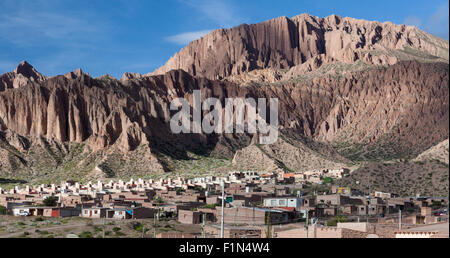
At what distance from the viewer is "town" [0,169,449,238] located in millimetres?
41219

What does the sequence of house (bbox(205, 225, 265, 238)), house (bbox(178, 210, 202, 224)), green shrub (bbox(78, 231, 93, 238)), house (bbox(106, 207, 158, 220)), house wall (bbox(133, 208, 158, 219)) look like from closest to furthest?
1. house (bbox(205, 225, 265, 238))
2. green shrub (bbox(78, 231, 93, 238))
3. house (bbox(178, 210, 202, 224))
4. house (bbox(106, 207, 158, 220))
5. house wall (bbox(133, 208, 158, 219))

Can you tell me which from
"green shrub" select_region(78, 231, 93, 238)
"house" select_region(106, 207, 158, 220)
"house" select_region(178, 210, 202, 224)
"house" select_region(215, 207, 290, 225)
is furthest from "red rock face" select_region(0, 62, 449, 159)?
"green shrub" select_region(78, 231, 93, 238)

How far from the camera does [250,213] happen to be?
56.2 metres

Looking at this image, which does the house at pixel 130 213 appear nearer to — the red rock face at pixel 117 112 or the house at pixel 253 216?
the house at pixel 253 216

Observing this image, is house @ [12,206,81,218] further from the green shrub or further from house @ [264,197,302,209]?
house @ [264,197,302,209]

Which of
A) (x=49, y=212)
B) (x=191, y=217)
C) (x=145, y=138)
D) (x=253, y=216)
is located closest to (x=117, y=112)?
(x=145, y=138)

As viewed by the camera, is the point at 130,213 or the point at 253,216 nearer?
the point at 253,216

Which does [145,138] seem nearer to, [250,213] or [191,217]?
[191,217]

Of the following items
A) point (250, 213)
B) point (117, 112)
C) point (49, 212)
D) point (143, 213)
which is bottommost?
point (49, 212)

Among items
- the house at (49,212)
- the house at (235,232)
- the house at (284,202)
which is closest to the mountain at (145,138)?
the house at (284,202)

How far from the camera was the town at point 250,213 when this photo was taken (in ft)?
135
